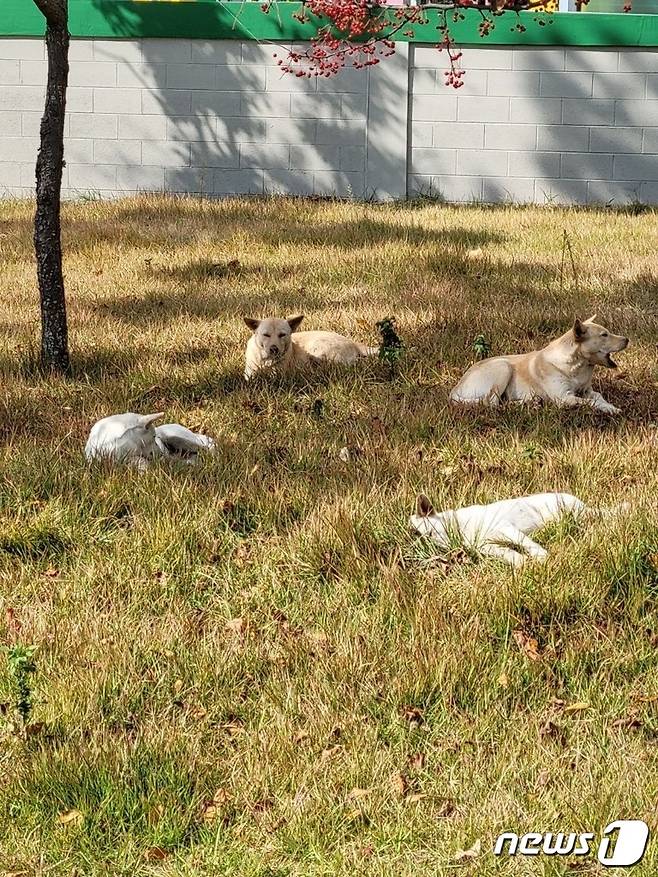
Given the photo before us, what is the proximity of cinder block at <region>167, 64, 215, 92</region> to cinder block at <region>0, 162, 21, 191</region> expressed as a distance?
2565 millimetres

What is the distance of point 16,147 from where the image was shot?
51.7 ft

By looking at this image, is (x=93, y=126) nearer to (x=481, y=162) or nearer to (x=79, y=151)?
(x=79, y=151)

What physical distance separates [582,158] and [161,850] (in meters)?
13.8

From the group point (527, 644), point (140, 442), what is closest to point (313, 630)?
point (527, 644)

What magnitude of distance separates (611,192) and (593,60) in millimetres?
1801

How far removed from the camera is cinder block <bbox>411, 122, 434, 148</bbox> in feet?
50.2

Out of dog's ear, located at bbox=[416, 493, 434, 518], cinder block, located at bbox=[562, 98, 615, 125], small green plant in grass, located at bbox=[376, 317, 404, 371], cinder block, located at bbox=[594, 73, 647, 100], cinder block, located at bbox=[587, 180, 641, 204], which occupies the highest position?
cinder block, located at bbox=[594, 73, 647, 100]

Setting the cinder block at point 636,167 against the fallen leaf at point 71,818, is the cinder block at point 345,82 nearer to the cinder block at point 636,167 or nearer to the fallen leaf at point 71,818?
the cinder block at point 636,167

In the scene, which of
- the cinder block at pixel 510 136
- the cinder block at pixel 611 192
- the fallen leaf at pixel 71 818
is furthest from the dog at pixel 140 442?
the cinder block at pixel 611 192

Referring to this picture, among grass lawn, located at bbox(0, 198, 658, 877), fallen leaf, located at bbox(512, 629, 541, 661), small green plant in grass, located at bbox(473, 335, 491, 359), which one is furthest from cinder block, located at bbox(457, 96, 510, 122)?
fallen leaf, located at bbox(512, 629, 541, 661)

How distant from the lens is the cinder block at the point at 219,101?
15.3m

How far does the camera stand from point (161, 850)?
321cm

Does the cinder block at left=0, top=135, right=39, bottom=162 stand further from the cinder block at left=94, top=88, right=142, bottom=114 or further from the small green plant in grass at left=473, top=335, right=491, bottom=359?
the small green plant in grass at left=473, top=335, right=491, bottom=359

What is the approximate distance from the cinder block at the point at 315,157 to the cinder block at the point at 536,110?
90.1 inches
